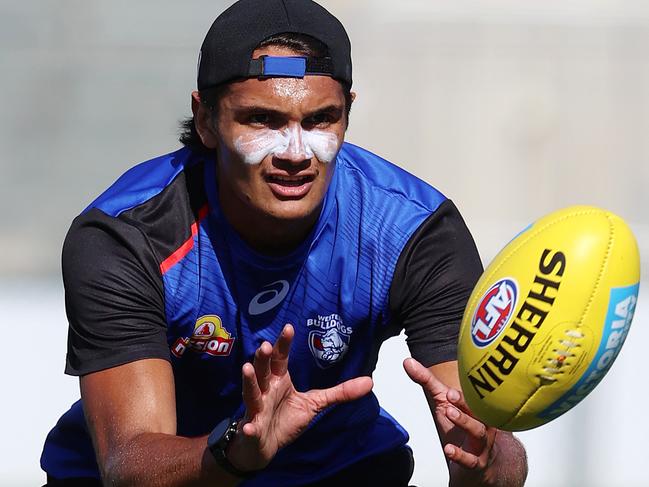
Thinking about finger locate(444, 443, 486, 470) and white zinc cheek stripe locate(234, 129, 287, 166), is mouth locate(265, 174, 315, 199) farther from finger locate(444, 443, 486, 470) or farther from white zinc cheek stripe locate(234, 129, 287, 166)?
finger locate(444, 443, 486, 470)

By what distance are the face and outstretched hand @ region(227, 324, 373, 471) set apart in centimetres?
60

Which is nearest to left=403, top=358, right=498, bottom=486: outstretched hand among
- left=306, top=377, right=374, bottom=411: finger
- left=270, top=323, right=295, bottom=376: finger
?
left=306, top=377, right=374, bottom=411: finger

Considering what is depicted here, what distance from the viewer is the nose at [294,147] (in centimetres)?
355

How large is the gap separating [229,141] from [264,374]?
888 millimetres

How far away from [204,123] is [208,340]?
0.70m

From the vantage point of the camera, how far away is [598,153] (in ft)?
31.0

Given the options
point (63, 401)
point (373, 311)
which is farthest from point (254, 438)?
point (63, 401)

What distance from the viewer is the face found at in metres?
3.57

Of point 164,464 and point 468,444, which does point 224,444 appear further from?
point 468,444

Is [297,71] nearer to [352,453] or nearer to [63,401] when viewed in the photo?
[352,453]

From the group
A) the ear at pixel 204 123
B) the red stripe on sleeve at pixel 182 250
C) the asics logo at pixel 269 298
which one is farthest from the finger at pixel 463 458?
the ear at pixel 204 123

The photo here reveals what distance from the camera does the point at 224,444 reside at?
3.11m

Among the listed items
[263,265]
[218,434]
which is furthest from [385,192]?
[218,434]

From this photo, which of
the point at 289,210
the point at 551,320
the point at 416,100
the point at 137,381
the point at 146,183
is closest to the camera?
the point at 551,320
